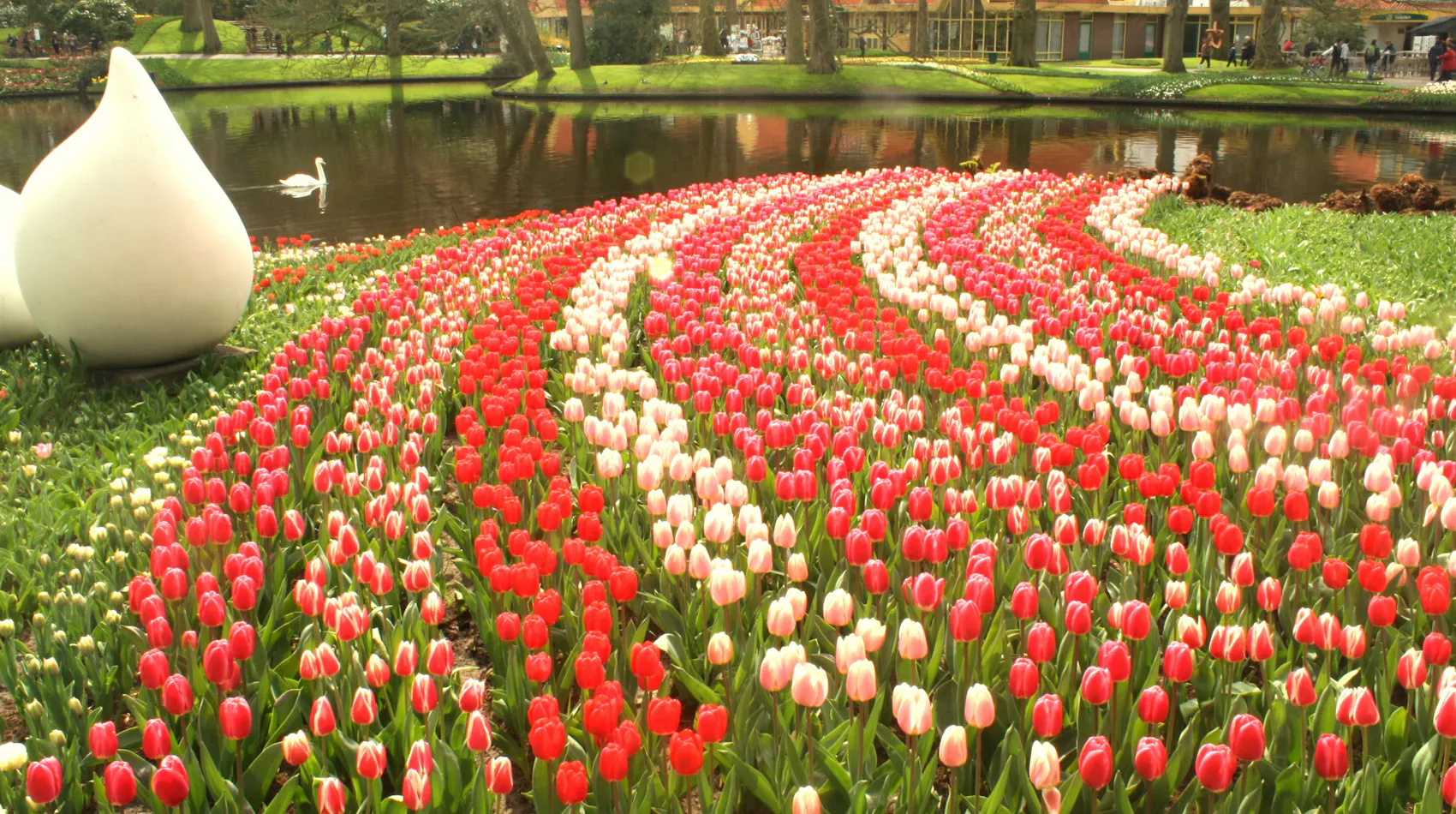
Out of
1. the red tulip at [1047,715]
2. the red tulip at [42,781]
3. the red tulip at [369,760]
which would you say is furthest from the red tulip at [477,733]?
the red tulip at [1047,715]

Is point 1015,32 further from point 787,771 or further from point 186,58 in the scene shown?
point 787,771

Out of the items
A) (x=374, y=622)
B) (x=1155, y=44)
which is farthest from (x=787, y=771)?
(x=1155, y=44)

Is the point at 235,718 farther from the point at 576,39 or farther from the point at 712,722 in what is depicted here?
the point at 576,39

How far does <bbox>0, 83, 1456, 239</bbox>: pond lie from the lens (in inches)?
762

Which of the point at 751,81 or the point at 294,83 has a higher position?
the point at 294,83

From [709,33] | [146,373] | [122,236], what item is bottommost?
[146,373]

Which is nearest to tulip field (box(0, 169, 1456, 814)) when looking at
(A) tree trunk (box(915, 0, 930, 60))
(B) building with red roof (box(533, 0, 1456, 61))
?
(A) tree trunk (box(915, 0, 930, 60))

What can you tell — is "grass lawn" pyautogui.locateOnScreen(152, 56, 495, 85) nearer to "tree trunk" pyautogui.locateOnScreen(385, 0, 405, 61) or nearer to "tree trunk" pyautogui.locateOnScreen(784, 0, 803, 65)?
"tree trunk" pyautogui.locateOnScreen(385, 0, 405, 61)

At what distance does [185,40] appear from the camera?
57156 mm

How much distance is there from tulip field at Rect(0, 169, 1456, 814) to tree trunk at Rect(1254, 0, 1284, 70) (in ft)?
126

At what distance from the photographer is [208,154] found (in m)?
25.4

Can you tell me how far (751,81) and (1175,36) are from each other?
14.3 m

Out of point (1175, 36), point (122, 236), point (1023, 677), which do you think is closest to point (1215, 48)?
point (1175, 36)

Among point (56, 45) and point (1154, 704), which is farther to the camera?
point (56, 45)
